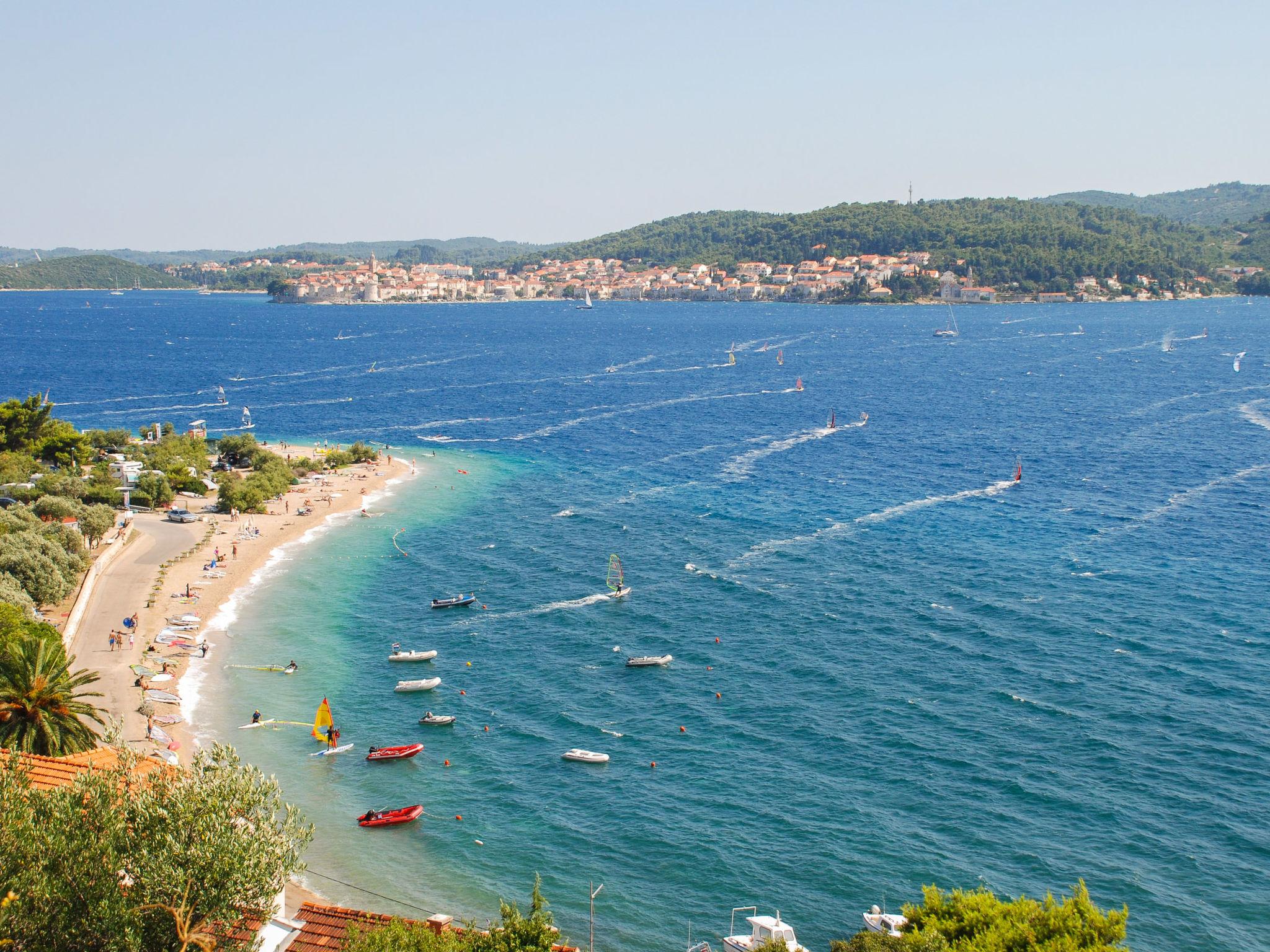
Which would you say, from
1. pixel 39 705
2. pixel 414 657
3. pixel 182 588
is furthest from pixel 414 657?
pixel 39 705

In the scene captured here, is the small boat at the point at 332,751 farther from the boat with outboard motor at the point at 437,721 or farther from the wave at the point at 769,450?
the wave at the point at 769,450

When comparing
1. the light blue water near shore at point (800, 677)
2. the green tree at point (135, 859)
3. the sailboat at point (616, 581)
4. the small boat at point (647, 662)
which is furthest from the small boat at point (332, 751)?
the green tree at point (135, 859)

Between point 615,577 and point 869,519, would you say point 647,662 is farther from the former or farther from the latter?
point 869,519

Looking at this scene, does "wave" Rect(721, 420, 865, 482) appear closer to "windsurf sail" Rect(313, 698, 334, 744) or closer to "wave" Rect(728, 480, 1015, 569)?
"wave" Rect(728, 480, 1015, 569)

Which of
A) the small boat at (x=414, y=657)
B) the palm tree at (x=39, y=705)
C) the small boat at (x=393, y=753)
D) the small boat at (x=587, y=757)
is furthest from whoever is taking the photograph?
the small boat at (x=414, y=657)

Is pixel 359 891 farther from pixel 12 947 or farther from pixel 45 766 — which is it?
pixel 12 947

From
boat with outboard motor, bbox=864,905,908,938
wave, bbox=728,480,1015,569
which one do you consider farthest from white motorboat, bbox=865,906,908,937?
wave, bbox=728,480,1015,569

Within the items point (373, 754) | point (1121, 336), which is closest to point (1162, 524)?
point (373, 754)

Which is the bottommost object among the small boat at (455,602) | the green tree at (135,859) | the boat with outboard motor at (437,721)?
the boat with outboard motor at (437,721)
